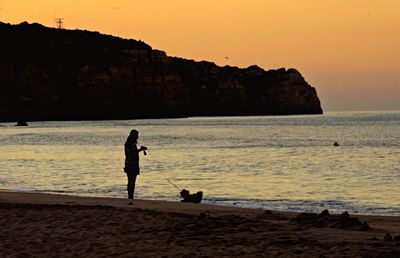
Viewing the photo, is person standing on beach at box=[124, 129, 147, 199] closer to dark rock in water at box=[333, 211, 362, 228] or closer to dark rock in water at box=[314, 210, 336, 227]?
dark rock in water at box=[314, 210, 336, 227]

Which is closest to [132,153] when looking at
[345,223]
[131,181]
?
[131,181]

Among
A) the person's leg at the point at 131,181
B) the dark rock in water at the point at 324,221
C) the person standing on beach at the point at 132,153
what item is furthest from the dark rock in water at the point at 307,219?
the person's leg at the point at 131,181

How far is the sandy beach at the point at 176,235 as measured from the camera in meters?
11.7

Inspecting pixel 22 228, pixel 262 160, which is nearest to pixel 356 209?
pixel 22 228

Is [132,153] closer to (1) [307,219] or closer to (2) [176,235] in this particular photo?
(1) [307,219]

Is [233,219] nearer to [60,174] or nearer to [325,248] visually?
[325,248]

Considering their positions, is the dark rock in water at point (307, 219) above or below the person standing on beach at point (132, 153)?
below

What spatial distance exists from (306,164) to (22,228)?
3887 centimetres

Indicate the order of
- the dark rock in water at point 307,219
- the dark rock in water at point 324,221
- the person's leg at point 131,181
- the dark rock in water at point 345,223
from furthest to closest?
the person's leg at point 131,181
the dark rock in water at point 307,219
the dark rock in water at point 324,221
the dark rock in water at point 345,223

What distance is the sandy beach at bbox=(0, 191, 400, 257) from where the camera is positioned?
1169 cm

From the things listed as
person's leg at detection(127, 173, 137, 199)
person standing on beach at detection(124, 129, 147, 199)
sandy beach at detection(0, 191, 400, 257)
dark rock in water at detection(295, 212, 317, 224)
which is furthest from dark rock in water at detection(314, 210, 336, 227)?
person's leg at detection(127, 173, 137, 199)

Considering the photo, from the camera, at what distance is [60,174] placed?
40.3 meters

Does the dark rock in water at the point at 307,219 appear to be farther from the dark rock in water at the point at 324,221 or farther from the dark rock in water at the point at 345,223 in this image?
the dark rock in water at the point at 345,223

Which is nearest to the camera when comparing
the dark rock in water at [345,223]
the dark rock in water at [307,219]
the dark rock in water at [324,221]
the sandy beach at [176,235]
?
the sandy beach at [176,235]
